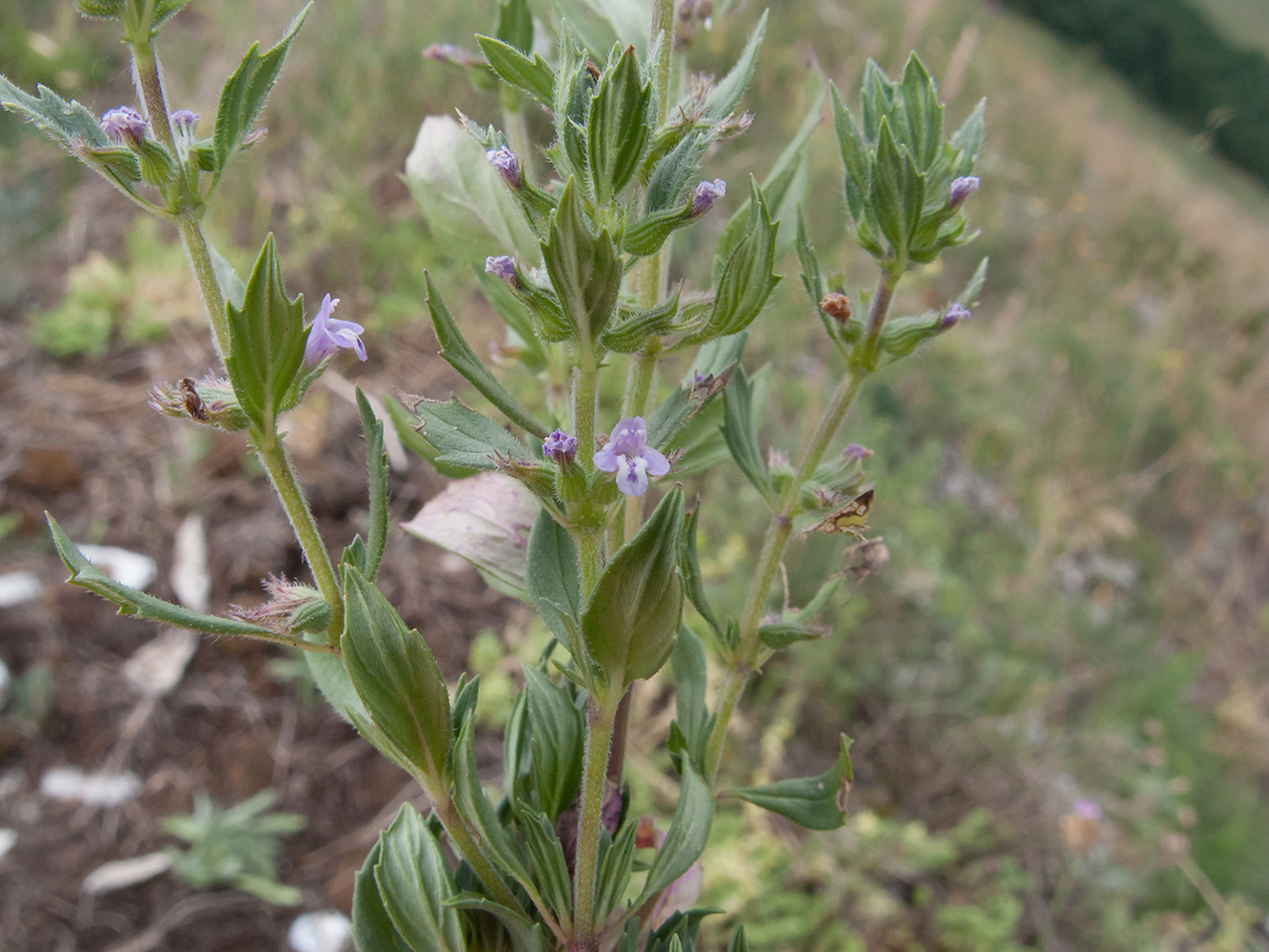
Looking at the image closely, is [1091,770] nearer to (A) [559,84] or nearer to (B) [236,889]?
(B) [236,889]

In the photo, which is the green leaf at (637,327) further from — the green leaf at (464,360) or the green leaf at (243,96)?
the green leaf at (243,96)

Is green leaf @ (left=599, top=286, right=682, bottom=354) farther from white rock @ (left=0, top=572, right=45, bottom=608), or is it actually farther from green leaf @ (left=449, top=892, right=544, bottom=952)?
white rock @ (left=0, top=572, right=45, bottom=608)

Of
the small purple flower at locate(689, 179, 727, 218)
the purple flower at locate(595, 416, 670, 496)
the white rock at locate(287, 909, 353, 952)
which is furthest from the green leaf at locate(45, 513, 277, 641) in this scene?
the white rock at locate(287, 909, 353, 952)

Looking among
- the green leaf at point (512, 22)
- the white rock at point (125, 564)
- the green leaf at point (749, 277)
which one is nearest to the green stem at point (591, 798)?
the green leaf at point (749, 277)

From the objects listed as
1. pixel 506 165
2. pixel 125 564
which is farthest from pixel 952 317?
pixel 125 564

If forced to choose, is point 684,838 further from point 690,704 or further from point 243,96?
point 243,96

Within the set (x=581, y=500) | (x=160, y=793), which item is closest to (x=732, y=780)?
(x=160, y=793)
